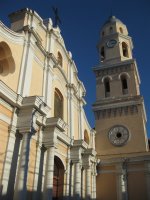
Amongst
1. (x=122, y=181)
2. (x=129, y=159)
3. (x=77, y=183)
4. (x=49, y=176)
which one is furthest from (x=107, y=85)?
(x=49, y=176)

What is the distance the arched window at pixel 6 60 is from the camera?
39.9 feet

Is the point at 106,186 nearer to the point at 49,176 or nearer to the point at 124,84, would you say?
the point at 49,176

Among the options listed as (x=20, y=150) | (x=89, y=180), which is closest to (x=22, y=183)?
(x=20, y=150)

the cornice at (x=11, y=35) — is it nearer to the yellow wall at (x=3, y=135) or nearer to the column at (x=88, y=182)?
the yellow wall at (x=3, y=135)

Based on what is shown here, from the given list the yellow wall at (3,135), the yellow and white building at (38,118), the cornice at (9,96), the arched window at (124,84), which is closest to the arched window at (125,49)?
the arched window at (124,84)

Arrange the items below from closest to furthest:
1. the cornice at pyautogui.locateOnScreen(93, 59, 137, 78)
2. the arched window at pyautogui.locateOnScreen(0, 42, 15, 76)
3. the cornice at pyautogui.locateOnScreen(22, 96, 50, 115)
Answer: the cornice at pyautogui.locateOnScreen(22, 96, 50, 115)
the arched window at pyautogui.locateOnScreen(0, 42, 15, 76)
the cornice at pyautogui.locateOnScreen(93, 59, 137, 78)

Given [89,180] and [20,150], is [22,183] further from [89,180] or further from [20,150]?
[89,180]

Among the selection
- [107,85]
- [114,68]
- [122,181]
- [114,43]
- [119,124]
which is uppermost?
[114,43]

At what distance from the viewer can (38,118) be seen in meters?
12.6

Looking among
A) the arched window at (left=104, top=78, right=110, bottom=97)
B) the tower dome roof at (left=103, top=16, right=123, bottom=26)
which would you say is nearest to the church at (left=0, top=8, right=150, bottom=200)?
the arched window at (left=104, top=78, right=110, bottom=97)

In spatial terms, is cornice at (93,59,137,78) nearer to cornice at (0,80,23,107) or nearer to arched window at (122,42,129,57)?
arched window at (122,42,129,57)

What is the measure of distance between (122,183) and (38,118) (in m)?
10.7

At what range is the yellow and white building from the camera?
1048cm

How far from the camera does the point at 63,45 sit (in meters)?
19.2
